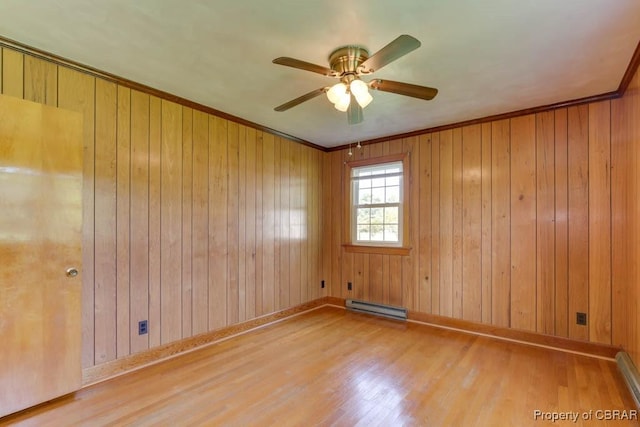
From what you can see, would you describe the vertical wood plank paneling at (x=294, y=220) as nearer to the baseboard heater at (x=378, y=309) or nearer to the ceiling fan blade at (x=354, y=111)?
the baseboard heater at (x=378, y=309)

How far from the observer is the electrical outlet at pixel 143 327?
2697 millimetres

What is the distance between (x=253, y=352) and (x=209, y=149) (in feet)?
7.10

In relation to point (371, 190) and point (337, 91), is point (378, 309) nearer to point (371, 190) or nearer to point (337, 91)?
point (371, 190)

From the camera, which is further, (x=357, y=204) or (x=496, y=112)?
(x=357, y=204)

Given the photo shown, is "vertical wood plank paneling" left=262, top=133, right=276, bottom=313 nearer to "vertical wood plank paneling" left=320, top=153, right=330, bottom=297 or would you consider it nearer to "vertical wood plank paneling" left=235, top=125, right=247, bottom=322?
"vertical wood plank paneling" left=235, top=125, right=247, bottom=322

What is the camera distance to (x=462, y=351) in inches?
119

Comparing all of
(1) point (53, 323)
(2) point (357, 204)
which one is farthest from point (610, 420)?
(1) point (53, 323)

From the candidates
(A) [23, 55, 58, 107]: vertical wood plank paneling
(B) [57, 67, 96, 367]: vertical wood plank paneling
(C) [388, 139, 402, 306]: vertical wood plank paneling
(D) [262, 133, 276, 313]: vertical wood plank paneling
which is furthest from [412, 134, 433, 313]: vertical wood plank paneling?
(A) [23, 55, 58, 107]: vertical wood plank paneling

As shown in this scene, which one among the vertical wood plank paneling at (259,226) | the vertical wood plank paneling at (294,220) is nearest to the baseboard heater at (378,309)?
the vertical wood plank paneling at (294,220)

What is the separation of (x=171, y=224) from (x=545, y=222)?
12.5ft

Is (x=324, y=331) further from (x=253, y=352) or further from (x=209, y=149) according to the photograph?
(x=209, y=149)

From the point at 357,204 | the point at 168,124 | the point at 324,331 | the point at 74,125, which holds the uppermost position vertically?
the point at 168,124

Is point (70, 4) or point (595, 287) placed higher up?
point (70, 4)

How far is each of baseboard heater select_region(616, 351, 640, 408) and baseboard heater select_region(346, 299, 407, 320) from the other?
6.64ft
